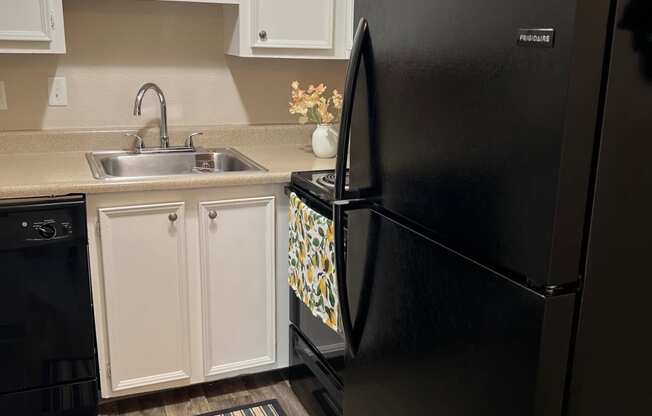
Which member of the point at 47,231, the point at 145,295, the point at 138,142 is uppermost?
the point at 138,142

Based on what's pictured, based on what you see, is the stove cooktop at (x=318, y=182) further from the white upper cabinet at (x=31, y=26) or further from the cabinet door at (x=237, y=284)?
the white upper cabinet at (x=31, y=26)

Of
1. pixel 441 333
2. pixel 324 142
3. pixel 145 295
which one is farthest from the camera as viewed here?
pixel 324 142

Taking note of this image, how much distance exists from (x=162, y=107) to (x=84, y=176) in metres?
0.55

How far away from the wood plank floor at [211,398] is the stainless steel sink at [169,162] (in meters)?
0.87

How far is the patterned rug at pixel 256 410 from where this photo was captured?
93.9 inches

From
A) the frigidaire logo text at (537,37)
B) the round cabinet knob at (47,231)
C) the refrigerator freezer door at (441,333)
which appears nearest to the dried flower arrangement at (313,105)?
the round cabinet knob at (47,231)

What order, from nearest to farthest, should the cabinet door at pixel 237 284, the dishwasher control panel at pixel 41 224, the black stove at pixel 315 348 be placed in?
the dishwasher control panel at pixel 41 224
the black stove at pixel 315 348
the cabinet door at pixel 237 284

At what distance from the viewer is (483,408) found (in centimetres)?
96

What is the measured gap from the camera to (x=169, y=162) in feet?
8.62

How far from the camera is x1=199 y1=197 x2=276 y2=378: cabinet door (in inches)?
90.0

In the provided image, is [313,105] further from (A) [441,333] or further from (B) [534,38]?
(B) [534,38]

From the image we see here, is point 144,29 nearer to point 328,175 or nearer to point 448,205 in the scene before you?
point 328,175

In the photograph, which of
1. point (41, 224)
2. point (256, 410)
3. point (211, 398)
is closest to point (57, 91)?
point (41, 224)

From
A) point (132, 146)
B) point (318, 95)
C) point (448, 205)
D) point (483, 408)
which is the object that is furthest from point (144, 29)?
point (483, 408)
